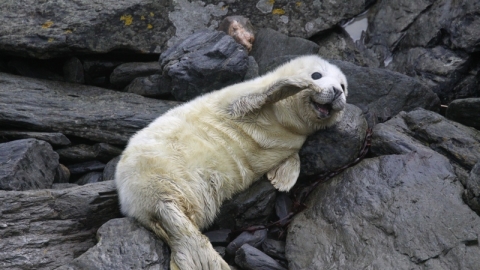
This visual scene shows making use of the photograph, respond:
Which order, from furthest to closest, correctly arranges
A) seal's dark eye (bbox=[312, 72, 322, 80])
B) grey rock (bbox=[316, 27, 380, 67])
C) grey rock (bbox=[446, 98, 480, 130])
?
grey rock (bbox=[316, 27, 380, 67]) < grey rock (bbox=[446, 98, 480, 130]) < seal's dark eye (bbox=[312, 72, 322, 80])

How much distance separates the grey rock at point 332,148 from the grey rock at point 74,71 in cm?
312

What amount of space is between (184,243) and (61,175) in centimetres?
219

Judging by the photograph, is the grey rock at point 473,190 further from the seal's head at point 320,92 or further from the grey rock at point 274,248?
the grey rock at point 274,248

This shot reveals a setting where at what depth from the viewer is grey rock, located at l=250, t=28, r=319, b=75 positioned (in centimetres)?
808

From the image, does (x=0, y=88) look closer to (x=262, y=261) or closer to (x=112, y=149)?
(x=112, y=149)

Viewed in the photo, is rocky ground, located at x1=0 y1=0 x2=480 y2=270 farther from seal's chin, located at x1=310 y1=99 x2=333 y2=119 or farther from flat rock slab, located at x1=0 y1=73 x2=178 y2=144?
seal's chin, located at x1=310 y1=99 x2=333 y2=119

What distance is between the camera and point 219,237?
19.7 ft

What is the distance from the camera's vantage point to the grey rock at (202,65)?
24.2ft

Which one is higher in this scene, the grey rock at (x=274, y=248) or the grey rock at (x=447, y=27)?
the grey rock at (x=447, y=27)

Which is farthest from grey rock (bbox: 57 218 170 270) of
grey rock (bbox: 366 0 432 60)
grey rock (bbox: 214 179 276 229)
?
grey rock (bbox: 366 0 432 60)

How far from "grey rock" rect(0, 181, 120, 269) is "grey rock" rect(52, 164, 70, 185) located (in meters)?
0.92

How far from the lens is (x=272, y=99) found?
243 inches

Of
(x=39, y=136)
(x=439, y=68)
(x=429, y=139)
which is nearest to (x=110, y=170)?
(x=39, y=136)

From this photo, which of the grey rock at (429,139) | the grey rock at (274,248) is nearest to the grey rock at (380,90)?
the grey rock at (429,139)
